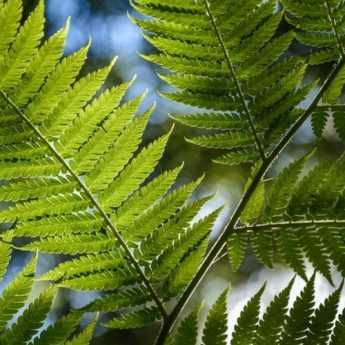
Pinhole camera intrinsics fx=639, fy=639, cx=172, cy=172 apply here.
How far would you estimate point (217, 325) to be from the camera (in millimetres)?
938

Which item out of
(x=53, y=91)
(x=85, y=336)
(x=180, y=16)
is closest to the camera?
(x=85, y=336)

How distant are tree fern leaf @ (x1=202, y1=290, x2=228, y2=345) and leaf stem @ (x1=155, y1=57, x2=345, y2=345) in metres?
0.05

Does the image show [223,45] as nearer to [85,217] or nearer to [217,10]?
[217,10]

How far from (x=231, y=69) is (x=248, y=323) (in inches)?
17.5

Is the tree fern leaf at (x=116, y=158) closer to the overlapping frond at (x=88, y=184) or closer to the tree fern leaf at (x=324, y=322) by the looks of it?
the overlapping frond at (x=88, y=184)

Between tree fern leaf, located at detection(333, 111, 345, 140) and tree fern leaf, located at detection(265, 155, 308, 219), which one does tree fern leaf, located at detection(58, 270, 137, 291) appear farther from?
tree fern leaf, located at detection(333, 111, 345, 140)

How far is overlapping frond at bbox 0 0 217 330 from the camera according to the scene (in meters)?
0.97

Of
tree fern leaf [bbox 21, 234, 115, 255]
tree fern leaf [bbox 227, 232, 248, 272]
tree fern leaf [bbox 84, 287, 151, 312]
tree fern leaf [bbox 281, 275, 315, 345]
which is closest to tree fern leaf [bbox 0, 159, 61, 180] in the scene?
tree fern leaf [bbox 21, 234, 115, 255]

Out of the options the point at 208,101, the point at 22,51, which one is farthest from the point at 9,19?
the point at 208,101

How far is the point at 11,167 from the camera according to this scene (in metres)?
0.98

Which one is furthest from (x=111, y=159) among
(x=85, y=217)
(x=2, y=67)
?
(x=2, y=67)

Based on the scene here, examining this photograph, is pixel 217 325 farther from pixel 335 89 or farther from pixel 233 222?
pixel 335 89

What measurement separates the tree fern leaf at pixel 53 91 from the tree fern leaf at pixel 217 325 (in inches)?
15.3

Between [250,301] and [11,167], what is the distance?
16.3 inches
